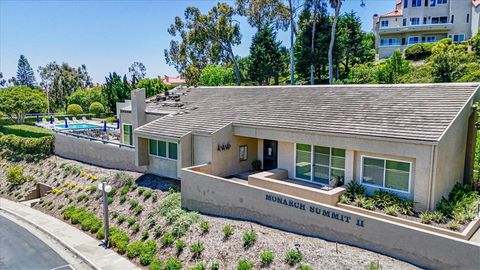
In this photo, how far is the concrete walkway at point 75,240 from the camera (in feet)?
57.9

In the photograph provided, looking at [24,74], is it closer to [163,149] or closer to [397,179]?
[163,149]

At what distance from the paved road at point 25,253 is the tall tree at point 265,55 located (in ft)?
115

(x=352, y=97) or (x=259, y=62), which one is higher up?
(x=259, y=62)

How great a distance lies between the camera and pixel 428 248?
38.3 ft

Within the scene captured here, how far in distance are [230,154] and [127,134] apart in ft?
39.3

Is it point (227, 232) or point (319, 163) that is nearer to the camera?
point (227, 232)

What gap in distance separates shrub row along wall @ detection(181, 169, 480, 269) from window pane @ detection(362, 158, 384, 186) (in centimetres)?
333

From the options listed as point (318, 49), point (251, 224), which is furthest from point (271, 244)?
point (318, 49)

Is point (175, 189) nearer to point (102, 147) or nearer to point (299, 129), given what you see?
point (299, 129)

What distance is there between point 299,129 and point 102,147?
18056 mm

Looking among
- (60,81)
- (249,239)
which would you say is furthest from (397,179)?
(60,81)

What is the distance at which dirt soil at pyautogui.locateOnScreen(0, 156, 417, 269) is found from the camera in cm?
1284

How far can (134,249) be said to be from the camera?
18125 millimetres

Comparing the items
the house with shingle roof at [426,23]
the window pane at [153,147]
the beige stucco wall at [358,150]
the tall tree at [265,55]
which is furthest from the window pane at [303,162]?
the house with shingle roof at [426,23]
